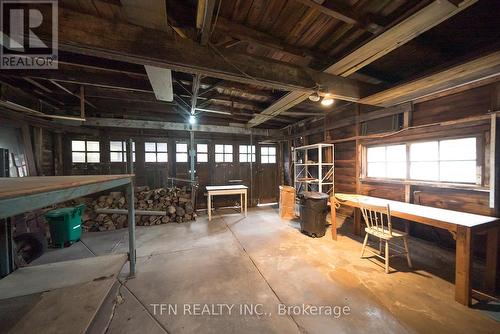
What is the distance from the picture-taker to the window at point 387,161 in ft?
11.2

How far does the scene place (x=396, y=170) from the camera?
11.4 feet

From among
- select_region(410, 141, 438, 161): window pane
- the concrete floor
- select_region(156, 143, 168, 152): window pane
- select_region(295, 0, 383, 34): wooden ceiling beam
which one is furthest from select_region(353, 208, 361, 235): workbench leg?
select_region(156, 143, 168, 152): window pane

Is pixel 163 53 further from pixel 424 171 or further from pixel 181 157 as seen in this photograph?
pixel 181 157

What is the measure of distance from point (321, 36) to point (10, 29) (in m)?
2.89

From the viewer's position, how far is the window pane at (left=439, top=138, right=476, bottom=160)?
255cm

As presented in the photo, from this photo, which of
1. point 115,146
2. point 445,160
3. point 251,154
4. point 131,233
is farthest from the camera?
point 251,154

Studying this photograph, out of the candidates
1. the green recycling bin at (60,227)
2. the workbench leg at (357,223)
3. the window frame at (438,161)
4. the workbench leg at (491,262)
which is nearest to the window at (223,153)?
the green recycling bin at (60,227)

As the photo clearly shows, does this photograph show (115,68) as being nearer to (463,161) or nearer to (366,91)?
(366,91)

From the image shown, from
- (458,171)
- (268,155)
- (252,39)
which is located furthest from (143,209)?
(458,171)

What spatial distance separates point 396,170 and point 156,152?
20.4 feet

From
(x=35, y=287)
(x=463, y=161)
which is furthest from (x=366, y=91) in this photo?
(x=35, y=287)

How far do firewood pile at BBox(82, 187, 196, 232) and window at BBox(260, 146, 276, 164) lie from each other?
304 centimetres

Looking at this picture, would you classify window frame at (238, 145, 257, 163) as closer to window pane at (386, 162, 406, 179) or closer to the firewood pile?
the firewood pile

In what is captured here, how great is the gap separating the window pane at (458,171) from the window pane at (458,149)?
0.08m
